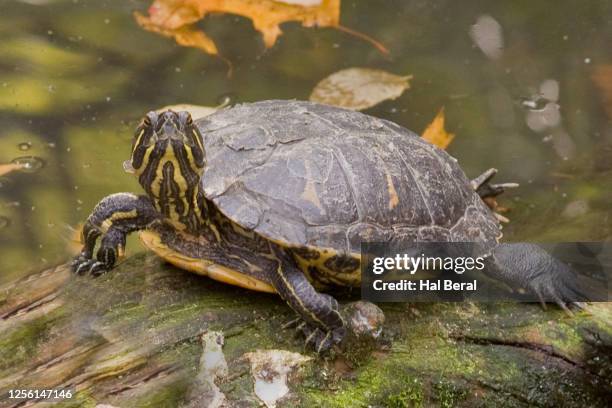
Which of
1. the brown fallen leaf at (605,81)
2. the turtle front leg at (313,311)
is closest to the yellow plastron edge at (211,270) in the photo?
the turtle front leg at (313,311)

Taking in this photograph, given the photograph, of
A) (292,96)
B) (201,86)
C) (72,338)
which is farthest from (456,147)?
(72,338)

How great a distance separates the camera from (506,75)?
167 inches

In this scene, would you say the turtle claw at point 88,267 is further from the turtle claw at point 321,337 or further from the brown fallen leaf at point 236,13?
the brown fallen leaf at point 236,13

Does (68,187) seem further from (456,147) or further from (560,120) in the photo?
(560,120)

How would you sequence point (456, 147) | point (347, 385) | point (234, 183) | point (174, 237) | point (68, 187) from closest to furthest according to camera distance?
1. point (347, 385)
2. point (234, 183)
3. point (174, 237)
4. point (68, 187)
5. point (456, 147)

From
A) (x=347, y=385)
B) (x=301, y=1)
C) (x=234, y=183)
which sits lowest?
(x=347, y=385)

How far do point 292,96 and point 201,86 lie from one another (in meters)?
0.54

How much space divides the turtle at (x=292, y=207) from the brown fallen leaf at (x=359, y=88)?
134 centimetres

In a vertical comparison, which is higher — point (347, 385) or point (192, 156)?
point (192, 156)

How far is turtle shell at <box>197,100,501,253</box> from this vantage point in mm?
2191

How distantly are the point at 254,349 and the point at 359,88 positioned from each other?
2237mm

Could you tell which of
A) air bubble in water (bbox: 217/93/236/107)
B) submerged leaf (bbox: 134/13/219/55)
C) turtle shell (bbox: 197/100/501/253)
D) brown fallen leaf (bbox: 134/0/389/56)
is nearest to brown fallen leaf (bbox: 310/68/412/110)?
brown fallen leaf (bbox: 134/0/389/56)

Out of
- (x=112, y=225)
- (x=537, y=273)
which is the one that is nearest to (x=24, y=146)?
(x=112, y=225)

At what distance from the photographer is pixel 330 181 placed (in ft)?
7.47
